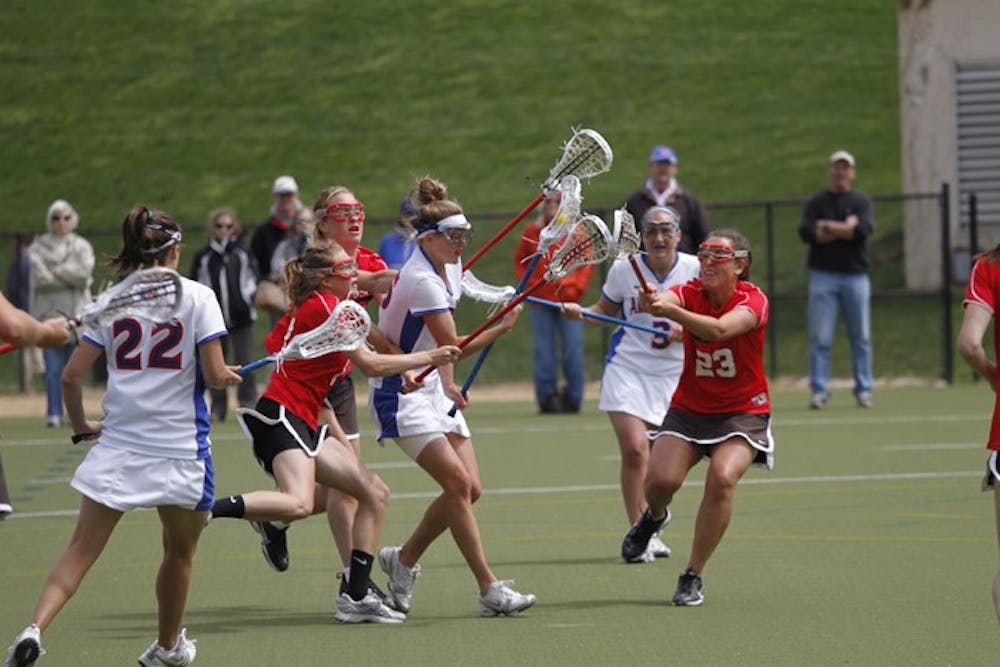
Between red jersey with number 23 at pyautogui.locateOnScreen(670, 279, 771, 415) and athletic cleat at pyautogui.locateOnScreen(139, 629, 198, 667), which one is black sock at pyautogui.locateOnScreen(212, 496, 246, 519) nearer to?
athletic cleat at pyautogui.locateOnScreen(139, 629, 198, 667)

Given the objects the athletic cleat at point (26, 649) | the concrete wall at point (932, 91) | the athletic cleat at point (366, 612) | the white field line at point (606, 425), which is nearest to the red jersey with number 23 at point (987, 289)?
the athletic cleat at point (366, 612)

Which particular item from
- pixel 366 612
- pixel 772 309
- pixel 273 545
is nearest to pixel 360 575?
pixel 366 612

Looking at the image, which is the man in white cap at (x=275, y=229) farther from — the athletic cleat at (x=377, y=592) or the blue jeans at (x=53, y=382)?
the athletic cleat at (x=377, y=592)

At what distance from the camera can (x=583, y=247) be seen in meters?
8.65

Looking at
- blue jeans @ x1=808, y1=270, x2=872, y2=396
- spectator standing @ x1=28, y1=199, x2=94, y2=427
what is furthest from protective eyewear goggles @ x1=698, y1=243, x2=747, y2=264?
spectator standing @ x1=28, y1=199, x2=94, y2=427

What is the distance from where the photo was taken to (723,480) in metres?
8.95

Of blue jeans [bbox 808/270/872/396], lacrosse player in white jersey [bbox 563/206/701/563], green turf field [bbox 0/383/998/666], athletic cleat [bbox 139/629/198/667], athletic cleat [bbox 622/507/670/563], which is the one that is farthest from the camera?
blue jeans [bbox 808/270/872/396]

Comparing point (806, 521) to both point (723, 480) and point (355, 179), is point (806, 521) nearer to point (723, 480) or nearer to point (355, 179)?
point (723, 480)

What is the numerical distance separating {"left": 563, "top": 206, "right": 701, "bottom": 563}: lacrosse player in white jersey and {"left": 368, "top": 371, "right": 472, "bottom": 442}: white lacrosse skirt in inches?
79.1

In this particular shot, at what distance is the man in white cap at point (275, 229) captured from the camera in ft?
59.1

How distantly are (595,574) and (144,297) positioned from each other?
3712 mm

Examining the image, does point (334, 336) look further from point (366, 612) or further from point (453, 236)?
point (366, 612)

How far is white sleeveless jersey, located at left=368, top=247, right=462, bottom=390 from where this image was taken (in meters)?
8.71

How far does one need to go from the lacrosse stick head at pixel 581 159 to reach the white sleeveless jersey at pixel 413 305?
2.15 ft
